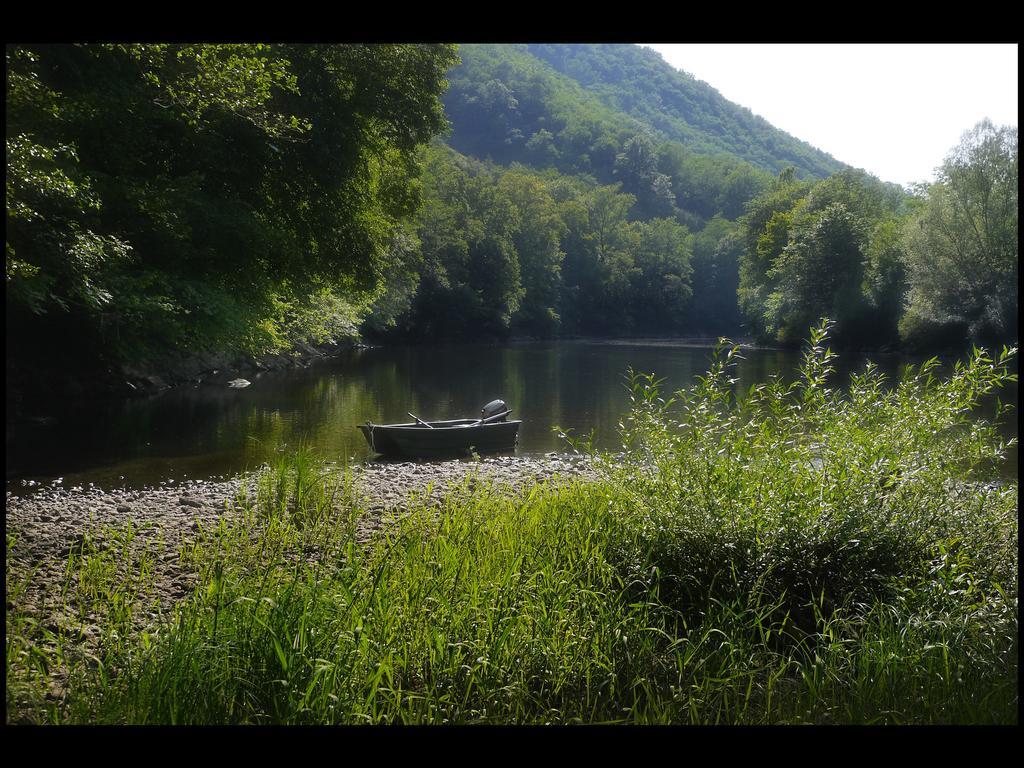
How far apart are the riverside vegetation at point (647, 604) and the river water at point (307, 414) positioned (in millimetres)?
4052

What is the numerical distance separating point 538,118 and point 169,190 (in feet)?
340

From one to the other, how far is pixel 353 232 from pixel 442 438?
5302 millimetres

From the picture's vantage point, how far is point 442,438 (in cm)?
1425

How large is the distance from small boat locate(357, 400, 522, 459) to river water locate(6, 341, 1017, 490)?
1.64 ft

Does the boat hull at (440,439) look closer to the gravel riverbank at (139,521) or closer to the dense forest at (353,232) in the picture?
the gravel riverbank at (139,521)

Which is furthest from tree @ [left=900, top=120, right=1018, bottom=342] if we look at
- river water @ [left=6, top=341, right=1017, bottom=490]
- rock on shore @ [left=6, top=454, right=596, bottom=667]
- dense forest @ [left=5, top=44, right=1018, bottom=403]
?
rock on shore @ [left=6, top=454, right=596, bottom=667]

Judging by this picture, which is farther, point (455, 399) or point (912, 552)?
point (455, 399)

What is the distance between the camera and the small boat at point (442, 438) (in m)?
13.8

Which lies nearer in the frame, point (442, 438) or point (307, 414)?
point (442, 438)

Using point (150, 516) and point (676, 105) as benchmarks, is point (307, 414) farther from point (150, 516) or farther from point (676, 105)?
point (676, 105)

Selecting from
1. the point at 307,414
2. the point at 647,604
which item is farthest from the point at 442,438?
the point at 647,604

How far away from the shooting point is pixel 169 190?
12977 millimetres
